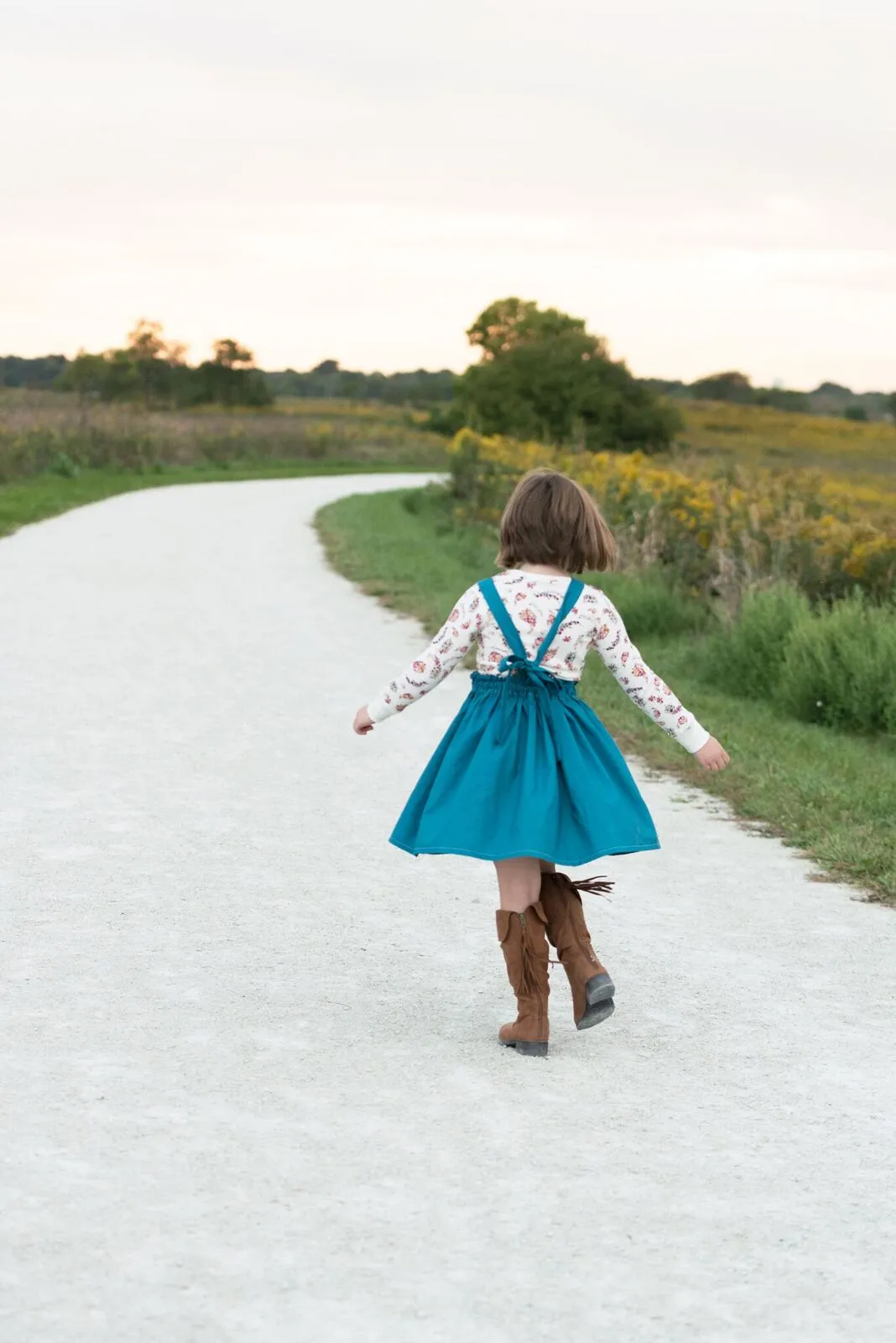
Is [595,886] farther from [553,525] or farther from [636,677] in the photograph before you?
[553,525]

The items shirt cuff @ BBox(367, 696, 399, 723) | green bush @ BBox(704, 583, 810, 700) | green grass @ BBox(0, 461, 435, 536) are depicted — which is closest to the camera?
shirt cuff @ BBox(367, 696, 399, 723)

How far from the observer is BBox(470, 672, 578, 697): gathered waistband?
452cm

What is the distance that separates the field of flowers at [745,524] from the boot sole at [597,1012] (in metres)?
7.91

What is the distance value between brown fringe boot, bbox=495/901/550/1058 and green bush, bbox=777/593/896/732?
6.05 metres

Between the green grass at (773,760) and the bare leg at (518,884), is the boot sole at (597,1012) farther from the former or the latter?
the green grass at (773,760)

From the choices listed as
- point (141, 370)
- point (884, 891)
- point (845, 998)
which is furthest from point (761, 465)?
point (141, 370)

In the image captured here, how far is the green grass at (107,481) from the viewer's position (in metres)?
24.2

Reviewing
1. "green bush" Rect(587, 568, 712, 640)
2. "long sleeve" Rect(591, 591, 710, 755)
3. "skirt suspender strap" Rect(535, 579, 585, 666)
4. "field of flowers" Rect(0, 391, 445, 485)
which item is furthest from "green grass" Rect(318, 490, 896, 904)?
"field of flowers" Rect(0, 391, 445, 485)

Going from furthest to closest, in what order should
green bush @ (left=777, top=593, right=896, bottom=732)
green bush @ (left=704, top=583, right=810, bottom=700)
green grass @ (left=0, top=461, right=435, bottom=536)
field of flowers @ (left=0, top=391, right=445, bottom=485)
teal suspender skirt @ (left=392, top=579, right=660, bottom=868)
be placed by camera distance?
field of flowers @ (left=0, top=391, right=445, bottom=485), green grass @ (left=0, top=461, right=435, bottom=536), green bush @ (left=704, top=583, right=810, bottom=700), green bush @ (left=777, top=593, right=896, bottom=732), teal suspender skirt @ (left=392, top=579, right=660, bottom=868)

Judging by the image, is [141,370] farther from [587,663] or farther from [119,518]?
[587,663]

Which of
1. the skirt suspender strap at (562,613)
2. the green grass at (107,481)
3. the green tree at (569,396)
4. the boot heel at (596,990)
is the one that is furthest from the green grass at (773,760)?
the green tree at (569,396)

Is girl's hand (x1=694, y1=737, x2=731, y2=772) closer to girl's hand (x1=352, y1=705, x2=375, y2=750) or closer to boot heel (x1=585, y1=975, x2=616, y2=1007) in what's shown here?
boot heel (x1=585, y1=975, x2=616, y2=1007)

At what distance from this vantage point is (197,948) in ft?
17.2

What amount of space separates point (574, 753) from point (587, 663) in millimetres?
6802
